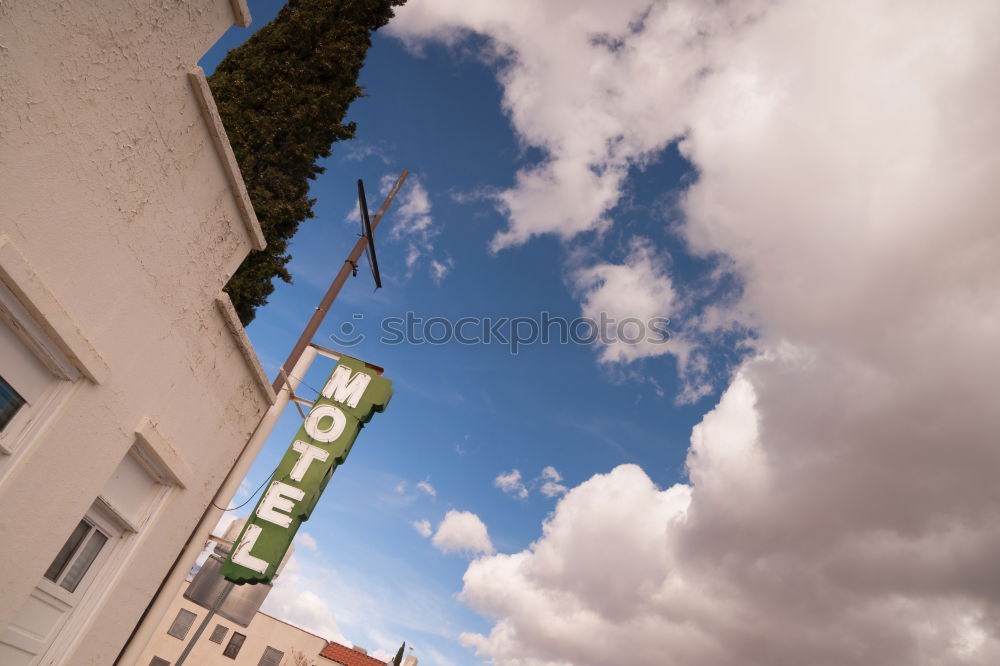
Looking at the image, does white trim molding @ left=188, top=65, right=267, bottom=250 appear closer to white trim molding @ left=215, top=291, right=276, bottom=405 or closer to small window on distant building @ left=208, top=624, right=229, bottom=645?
white trim molding @ left=215, top=291, right=276, bottom=405

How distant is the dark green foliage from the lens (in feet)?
42.0

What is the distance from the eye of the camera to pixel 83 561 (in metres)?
5.72

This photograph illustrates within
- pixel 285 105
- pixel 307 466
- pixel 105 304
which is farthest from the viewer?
pixel 285 105

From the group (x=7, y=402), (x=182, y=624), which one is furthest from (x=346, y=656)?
(x=7, y=402)

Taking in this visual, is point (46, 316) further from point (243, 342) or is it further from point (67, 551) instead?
point (243, 342)

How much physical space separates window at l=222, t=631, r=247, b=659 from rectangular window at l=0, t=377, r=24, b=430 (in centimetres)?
4779

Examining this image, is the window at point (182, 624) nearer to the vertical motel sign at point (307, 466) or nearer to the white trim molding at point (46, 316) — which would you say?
the vertical motel sign at point (307, 466)

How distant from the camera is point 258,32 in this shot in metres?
13.8

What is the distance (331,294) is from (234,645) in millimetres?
43557

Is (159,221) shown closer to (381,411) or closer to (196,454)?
(196,454)

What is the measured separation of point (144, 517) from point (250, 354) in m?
2.39

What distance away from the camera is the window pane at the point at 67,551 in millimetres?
5395

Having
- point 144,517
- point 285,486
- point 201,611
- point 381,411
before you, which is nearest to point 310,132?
point 381,411

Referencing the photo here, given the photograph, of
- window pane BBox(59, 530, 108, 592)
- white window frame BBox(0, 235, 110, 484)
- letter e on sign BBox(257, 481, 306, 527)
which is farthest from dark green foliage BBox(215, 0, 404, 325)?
white window frame BBox(0, 235, 110, 484)
